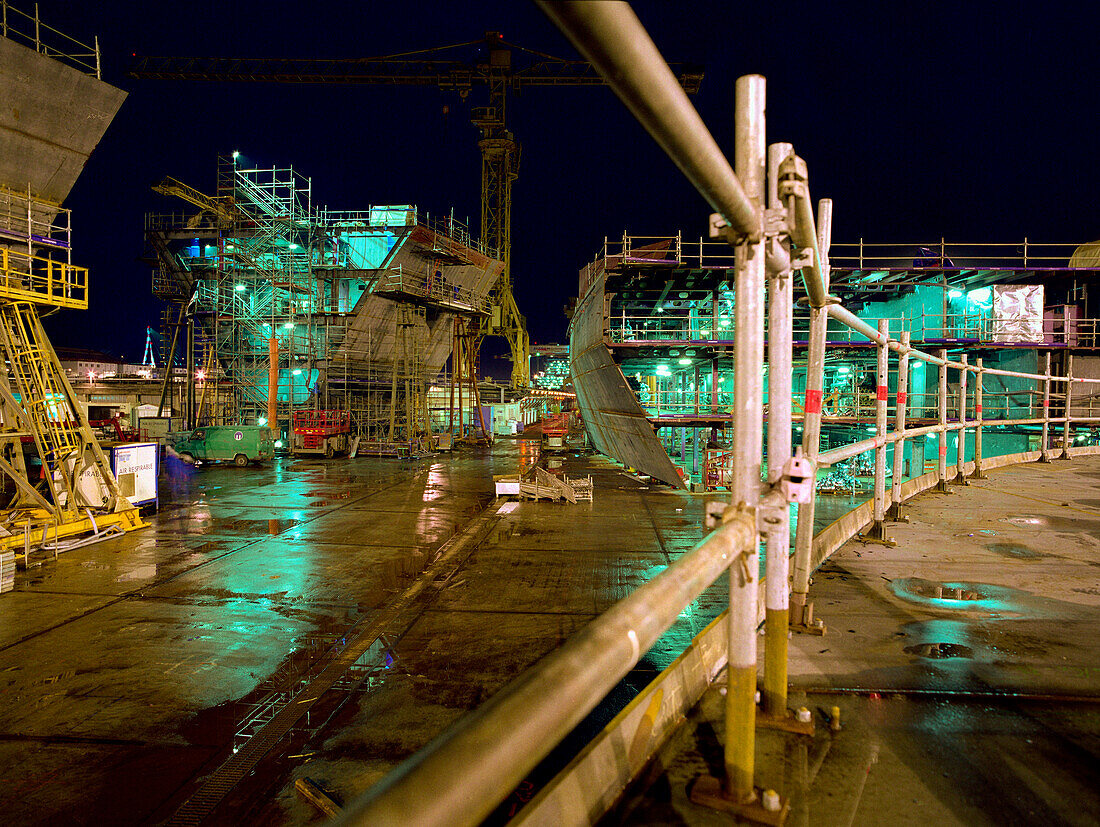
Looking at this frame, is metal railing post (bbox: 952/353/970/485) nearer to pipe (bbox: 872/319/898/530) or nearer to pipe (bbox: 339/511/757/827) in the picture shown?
pipe (bbox: 872/319/898/530)

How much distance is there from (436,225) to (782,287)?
3159 centimetres

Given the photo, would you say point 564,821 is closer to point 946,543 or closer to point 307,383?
point 946,543

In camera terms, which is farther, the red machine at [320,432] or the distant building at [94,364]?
the distant building at [94,364]

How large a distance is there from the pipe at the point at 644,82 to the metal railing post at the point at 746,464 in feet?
1.54

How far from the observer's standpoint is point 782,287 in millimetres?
2352

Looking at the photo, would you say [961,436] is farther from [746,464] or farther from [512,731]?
[512,731]

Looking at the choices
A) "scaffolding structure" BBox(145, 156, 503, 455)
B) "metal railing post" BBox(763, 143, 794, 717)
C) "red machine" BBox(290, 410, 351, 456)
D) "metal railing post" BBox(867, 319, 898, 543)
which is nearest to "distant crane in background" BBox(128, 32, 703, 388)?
"scaffolding structure" BBox(145, 156, 503, 455)

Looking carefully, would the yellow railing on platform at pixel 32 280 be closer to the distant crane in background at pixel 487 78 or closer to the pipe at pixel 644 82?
the pipe at pixel 644 82

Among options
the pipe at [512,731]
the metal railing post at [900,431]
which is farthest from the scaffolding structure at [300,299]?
the pipe at [512,731]

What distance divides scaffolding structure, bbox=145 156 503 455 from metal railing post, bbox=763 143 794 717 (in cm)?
2669

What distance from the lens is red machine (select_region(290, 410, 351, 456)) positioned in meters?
26.3

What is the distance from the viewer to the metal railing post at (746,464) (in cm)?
184

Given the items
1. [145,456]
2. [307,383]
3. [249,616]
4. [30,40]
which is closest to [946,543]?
[249,616]

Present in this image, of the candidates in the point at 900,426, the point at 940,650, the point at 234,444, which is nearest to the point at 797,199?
the point at 940,650
